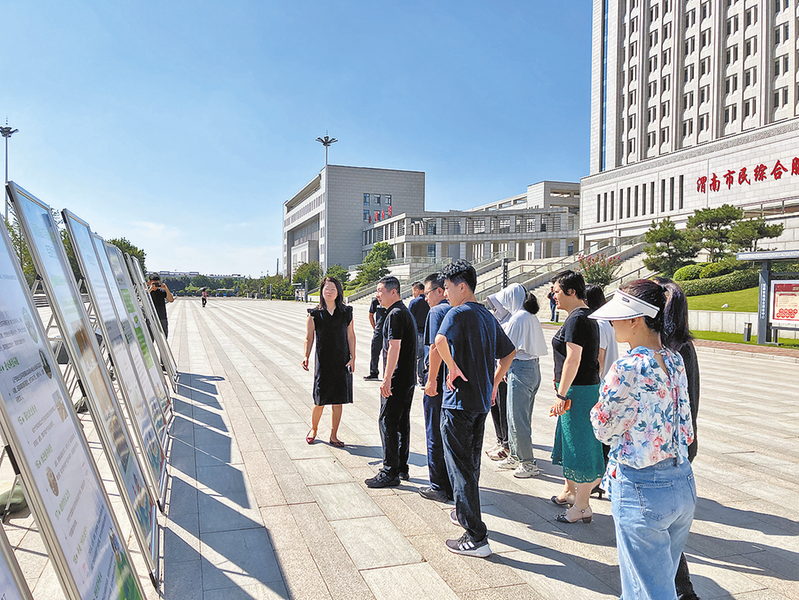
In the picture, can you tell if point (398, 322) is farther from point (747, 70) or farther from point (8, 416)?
point (747, 70)

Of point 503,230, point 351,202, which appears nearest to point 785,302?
point 503,230

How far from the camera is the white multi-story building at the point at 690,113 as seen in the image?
3878 cm

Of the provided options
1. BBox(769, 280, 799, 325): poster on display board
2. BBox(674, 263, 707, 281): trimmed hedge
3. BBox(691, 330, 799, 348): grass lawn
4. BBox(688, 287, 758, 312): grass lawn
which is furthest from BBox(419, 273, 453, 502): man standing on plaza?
BBox(674, 263, 707, 281): trimmed hedge

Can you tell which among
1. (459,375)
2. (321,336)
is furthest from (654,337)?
(321,336)

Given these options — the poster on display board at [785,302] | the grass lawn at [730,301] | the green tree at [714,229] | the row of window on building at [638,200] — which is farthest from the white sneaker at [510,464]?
the row of window on building at [638,200]

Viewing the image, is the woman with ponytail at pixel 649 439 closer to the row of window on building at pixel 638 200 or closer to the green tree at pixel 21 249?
the green tree at pixel 21 249

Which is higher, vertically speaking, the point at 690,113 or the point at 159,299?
the point at 690,113

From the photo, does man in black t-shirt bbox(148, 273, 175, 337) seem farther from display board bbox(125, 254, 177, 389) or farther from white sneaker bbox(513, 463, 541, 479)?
white sneaker bbox(513, 463, 541, 479)

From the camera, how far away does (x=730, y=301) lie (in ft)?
79.2

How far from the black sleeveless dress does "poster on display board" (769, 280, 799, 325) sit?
1602cm

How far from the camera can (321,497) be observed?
500 cm

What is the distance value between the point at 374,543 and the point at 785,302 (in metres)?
17.6

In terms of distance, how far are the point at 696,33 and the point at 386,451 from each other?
56720 mm

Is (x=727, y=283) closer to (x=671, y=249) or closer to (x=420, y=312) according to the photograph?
(x=671, y=249)
